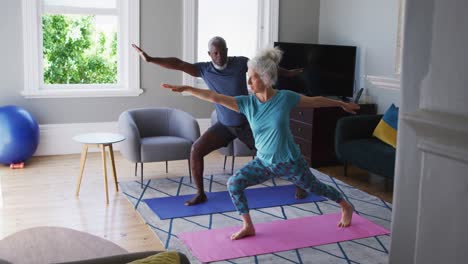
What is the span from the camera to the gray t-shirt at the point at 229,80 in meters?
4.44

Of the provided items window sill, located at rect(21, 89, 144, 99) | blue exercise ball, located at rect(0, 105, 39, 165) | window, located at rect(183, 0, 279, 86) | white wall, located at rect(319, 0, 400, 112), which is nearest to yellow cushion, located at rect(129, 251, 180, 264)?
blue exercise ball, located at rect(0, 105, 39, 165)

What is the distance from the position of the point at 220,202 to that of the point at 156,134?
119 centimetres

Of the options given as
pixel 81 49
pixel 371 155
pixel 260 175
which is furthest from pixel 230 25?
pixel 260 175

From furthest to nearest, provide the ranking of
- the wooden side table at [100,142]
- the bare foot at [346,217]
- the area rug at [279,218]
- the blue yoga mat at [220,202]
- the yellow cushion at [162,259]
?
the wooden side table at [100,142], the blue yoga mat at [220,202], the bare foot at [346,217], the area rug at [279,218], the yellow cushion at [162,259]

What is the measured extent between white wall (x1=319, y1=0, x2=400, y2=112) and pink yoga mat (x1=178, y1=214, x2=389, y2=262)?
217 cm

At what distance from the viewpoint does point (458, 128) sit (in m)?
0.75

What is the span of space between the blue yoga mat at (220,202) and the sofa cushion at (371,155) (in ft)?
2.07

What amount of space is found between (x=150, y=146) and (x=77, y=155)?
5.32 feet

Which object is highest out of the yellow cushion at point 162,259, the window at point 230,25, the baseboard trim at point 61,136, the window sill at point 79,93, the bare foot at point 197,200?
the window at point 230,25

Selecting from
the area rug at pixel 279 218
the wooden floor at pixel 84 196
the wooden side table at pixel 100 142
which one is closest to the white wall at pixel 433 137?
the area rug at pixel 279 218

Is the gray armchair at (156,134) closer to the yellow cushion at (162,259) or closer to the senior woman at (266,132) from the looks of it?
the senior woman at (266,132)

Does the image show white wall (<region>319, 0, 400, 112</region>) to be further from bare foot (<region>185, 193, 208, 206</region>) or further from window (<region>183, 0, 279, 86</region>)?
bare foot (<region>185, 193, 208, 206</region>)

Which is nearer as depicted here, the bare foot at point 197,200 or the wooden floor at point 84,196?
the wooden floor at point 84,196

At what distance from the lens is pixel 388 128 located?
17.2ft
